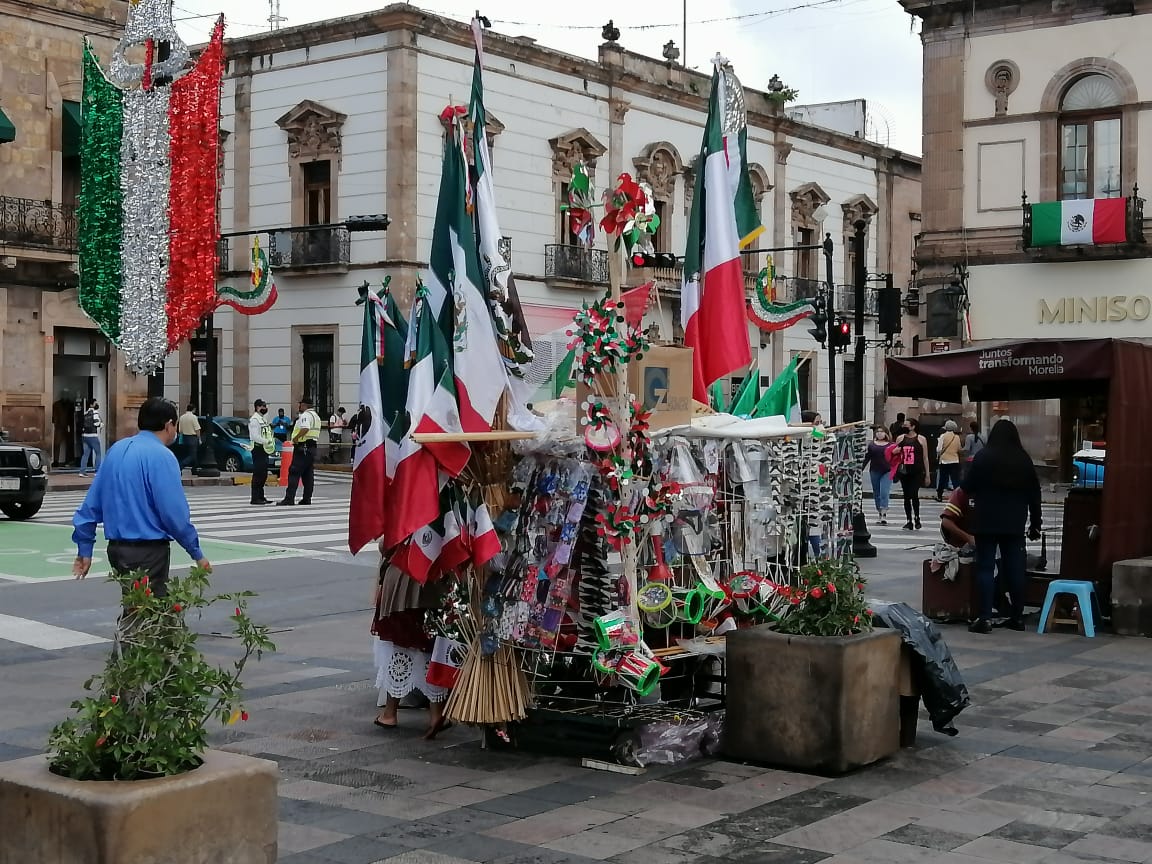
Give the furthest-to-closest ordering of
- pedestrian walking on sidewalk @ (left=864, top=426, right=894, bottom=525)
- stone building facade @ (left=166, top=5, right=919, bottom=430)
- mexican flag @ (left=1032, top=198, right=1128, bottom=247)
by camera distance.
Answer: stone building facade @ (left=166, top=5, right=919, bottom=430) < mexican flag @ (left=1032, top=198, right=1128, bottom=247) < pedestrian walking on sidewalk @ (left=864, top=426, right=894, bottom=525)

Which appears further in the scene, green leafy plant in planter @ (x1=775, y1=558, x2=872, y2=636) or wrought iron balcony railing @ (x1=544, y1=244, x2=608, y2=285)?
wrought iron balcony railing @ (x1=544, y1=244, x2=608, y2=285)

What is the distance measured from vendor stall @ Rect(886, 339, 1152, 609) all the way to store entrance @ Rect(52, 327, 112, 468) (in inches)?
999

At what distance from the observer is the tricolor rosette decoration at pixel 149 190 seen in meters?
27.8

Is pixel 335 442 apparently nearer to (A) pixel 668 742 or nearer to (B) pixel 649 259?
(B) pixel 649 259

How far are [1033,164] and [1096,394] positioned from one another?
19398mm

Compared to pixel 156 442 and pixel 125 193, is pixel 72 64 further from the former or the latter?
pixel 156 442

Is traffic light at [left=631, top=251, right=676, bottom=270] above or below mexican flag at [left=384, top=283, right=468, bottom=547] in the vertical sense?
above

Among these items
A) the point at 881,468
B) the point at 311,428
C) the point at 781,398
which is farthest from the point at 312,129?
the point at 781,398

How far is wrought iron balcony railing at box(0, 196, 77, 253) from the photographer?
31094 millimetres

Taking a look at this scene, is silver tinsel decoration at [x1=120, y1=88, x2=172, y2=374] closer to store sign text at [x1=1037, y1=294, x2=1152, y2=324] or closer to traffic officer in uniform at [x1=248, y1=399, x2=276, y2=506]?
traffic officer in uniform at [x1=248, y1=399, x2=276, y2=506]

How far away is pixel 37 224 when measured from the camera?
31.5 metres

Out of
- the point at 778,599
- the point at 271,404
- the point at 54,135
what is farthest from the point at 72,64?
the point at 778,599

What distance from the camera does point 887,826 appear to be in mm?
6160

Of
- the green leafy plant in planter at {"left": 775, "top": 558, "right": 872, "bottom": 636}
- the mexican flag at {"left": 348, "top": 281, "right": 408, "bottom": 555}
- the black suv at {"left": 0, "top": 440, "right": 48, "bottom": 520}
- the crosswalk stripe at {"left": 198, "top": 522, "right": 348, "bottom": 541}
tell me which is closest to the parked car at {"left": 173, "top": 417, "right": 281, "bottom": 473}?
the black suv at {"left": 0, "top": 440, "right": 48, "bottom": 520}
